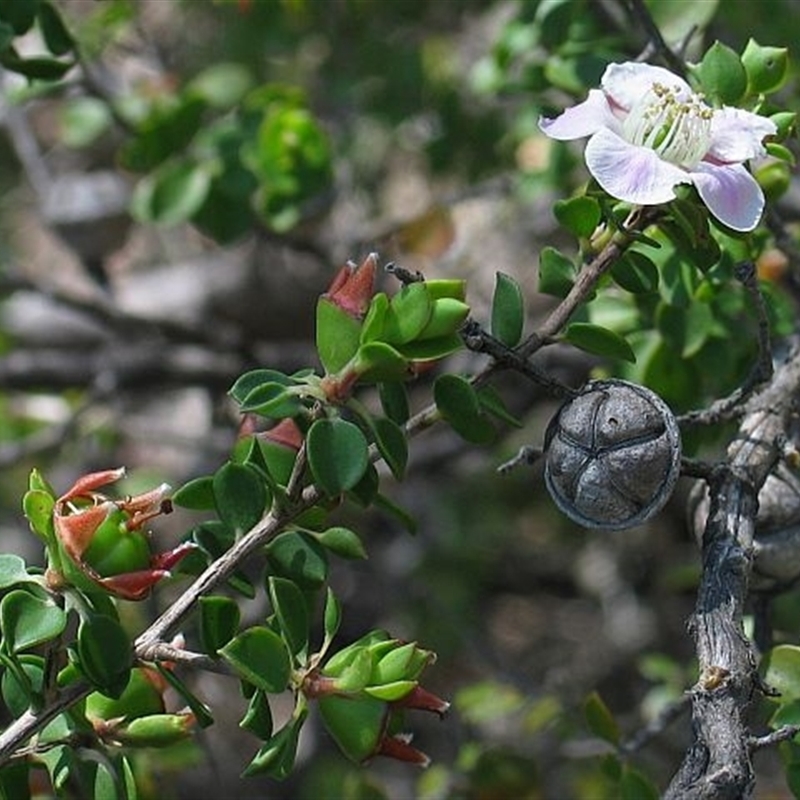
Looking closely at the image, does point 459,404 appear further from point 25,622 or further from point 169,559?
point 25,622

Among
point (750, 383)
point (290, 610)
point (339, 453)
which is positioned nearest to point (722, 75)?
point (750, 383)

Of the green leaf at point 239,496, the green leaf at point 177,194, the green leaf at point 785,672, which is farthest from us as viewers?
the green leaf at point 177,194

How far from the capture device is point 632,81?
1.35m

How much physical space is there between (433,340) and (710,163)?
304mm

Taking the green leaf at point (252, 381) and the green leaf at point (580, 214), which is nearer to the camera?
the green leaf at point (252, 381)

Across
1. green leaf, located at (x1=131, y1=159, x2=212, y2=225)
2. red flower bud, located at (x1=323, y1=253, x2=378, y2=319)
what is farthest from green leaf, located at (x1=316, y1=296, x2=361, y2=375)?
green leaf, located at (x1=131, y1=159, x2=212, y2=225)

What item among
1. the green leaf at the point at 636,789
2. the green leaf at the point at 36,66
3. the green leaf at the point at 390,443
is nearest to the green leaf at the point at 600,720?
the green leaf at the point at 636,789

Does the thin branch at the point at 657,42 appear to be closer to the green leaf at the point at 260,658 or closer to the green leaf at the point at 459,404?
the green leaf at the point at 459,404

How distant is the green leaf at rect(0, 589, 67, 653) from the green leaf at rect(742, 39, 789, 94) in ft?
2.63

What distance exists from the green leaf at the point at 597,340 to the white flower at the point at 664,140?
126mm

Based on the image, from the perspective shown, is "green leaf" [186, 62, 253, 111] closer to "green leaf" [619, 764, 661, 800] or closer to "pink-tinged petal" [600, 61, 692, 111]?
"pink-tinged petal" [600, 61, 692, 111]

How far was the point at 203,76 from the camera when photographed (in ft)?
9.46

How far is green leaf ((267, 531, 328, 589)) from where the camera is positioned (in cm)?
132

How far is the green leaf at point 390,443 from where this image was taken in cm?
120
